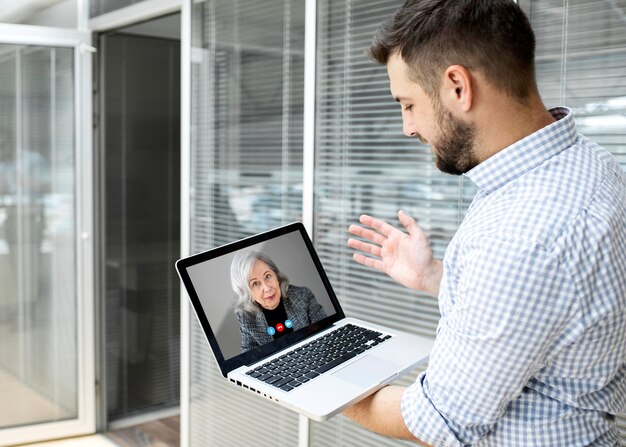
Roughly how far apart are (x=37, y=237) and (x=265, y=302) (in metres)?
2.46

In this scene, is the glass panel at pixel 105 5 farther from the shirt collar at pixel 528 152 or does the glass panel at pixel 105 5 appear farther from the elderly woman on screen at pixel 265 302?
the shirt collar at pixel 528 152

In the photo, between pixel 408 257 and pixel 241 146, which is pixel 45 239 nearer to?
pixel 241 146

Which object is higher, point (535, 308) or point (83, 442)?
point (535, 308)

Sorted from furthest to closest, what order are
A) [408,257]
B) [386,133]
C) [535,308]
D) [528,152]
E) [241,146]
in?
[241,146]
[386,133]
[408,257]
[528,152]
[535,308]

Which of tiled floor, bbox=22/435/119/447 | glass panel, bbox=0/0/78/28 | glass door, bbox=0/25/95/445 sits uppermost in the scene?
glass panel, bbox=0/0/78/28

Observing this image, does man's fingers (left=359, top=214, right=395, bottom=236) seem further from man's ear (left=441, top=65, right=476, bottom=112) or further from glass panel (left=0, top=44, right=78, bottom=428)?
glass panel (left=0, top=44, right=78, bottom=428)

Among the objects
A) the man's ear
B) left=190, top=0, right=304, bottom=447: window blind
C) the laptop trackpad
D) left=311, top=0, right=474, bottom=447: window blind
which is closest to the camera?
the man's ear

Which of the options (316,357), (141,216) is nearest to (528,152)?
Result: (316,357)

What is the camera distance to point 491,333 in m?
0.89

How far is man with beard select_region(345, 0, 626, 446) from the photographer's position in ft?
2.89

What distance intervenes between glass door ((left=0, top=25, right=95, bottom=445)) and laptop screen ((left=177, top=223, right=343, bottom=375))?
231cm

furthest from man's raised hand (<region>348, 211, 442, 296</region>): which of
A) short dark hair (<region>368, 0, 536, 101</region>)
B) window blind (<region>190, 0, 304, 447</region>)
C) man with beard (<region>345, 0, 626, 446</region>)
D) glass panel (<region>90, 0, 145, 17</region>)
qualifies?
glass panel (<region>90, 0, 145, 17</region>)

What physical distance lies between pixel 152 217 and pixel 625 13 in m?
2.70

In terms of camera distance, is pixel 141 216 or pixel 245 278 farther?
pixel 141 216
